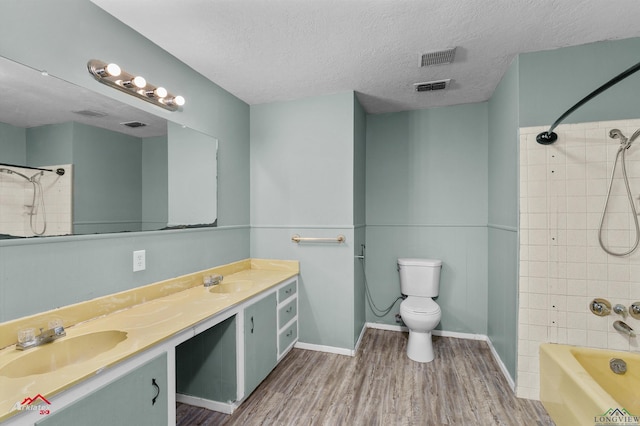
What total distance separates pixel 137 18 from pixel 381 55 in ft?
5.01

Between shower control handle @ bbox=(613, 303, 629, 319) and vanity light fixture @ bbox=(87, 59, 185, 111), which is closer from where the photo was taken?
vanity light fixture @ bbox=(87, 59, 185, 111)

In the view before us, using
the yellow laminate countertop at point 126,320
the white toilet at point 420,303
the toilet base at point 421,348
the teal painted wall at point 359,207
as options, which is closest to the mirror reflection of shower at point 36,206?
the yellow laminate countertop at point 126,320

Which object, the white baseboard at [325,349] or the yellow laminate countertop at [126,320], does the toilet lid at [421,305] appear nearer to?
the white baseboard at [325,349]

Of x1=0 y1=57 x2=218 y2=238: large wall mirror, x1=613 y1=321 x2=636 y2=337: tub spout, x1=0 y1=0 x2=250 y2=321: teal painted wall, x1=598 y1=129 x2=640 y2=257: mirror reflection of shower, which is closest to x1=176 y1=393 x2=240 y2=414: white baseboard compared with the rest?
x1=0 y1=0 x2=250 y2=321: teal painted wall

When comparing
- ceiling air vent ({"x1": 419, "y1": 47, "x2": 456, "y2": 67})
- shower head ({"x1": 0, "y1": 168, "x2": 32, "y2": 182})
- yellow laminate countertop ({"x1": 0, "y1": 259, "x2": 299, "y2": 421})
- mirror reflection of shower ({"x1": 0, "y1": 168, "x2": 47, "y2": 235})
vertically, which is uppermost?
ceiling air vent ({"x1": 419, "y1": 47, "x2": 456, "y2": 67})

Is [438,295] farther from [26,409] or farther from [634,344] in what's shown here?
[26,409]

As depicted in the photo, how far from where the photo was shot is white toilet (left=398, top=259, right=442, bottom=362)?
2.48m

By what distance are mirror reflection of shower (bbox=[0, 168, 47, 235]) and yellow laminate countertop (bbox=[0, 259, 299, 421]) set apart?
0.40 metres

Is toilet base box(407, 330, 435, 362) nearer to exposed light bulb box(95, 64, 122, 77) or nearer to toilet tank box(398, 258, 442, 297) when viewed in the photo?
toilet tank box(398, 258, 442, 297)

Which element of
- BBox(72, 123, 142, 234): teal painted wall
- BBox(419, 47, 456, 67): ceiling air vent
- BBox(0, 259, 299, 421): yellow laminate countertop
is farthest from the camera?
BBox(419, 47, 456, 67): ceiling air vent

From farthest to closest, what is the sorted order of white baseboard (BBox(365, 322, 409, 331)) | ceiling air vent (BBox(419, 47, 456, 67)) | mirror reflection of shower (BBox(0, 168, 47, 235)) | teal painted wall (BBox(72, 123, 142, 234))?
1. white baseboard (BBox(365, 322, 409, 331))
2. ceiling air vent (BBox(419, 47, 456, 67))
3. teal painted wall (BBox(72, 123, 142, 234))
4. mirror reflection of shower (BBox(0, 168, 47, 235))

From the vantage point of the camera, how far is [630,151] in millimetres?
1826

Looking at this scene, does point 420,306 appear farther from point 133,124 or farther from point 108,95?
point 108,95

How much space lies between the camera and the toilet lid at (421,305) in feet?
8.17
